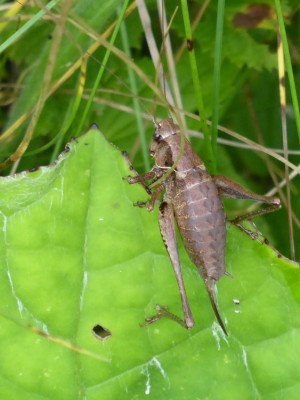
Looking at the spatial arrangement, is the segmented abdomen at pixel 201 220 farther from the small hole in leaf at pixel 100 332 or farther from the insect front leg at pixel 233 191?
the small hole in leaf at pixel 100 332

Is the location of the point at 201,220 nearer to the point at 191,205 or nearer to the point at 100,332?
the point at 191,205

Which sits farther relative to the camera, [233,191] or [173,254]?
[233,191]

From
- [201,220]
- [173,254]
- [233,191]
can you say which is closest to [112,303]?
[173,254]

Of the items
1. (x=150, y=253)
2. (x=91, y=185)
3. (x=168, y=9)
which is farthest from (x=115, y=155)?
(x=168, y=9)

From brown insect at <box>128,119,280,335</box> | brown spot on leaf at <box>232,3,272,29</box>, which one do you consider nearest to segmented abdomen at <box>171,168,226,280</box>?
brown insect at <box>128,119,280,335</box>

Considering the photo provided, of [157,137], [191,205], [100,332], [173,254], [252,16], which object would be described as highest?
[252,16]

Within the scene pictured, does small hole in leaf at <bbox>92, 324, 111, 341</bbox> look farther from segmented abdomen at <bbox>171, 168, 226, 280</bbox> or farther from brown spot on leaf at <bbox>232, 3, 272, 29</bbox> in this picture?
brown spot on leaf at <bbox>232, 3, 272, 29</bbox>

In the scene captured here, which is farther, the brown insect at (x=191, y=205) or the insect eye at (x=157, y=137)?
the insect eye at (x=157, y=137)

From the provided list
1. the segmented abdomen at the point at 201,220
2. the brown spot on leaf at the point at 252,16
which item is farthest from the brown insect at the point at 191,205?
the brown spot on leaf at the point at 252,16

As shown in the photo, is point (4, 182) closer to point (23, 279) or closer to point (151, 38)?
point (23, 279)
